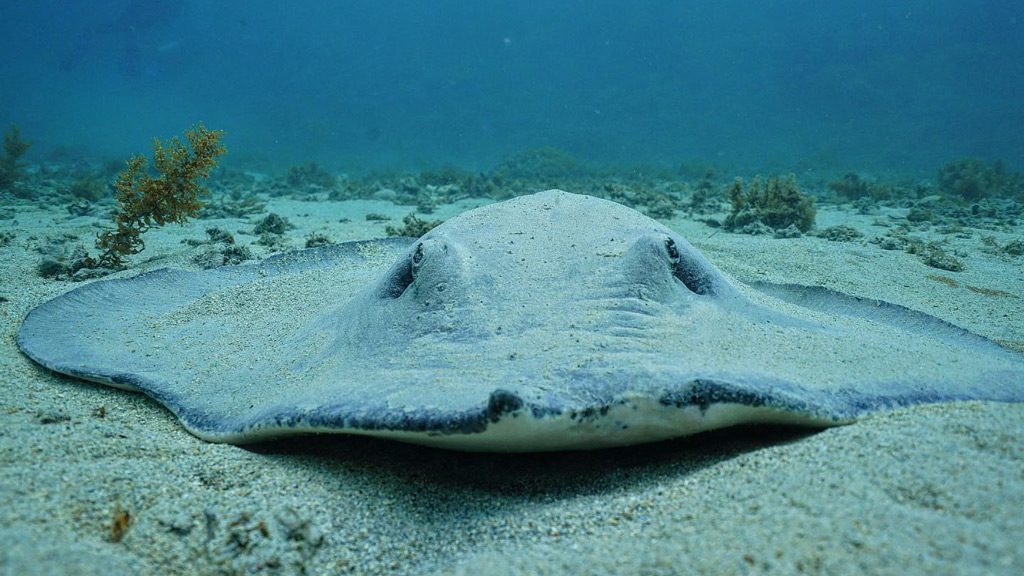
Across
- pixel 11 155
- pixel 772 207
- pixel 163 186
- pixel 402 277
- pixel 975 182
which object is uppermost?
pixel 975 182

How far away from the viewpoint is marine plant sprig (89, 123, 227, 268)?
718 centimetres

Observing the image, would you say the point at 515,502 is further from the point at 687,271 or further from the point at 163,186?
the point at 163,186

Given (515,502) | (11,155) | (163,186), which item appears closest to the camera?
(515,502)

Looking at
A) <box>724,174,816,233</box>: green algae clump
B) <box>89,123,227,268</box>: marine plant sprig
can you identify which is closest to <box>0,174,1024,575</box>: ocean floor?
<box>89,123,227,268</box>: marine plant sprig

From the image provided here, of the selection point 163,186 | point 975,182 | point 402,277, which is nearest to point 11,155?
point 163,186

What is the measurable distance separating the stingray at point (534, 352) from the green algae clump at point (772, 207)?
22.5 feet

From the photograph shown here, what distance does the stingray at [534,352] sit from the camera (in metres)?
2.00

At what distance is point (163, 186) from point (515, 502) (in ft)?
24.5

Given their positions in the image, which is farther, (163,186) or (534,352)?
(163,186)

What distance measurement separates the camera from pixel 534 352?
2219 millimetres

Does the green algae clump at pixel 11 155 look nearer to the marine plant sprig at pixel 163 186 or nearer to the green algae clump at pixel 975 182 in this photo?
the marine plant sprig at pixel 163 186

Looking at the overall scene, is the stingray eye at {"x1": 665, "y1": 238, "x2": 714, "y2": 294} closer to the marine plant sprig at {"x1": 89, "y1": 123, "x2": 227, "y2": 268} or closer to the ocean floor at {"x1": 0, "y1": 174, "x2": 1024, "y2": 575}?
the ocean floor at {"x1": 0, "y1": 174, "x2": 1024, "y2": 575}

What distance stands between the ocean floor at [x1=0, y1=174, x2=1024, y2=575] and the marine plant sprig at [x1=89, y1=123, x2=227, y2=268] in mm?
4932

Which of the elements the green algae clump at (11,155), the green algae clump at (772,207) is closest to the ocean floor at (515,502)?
the green algae clump at (772,207)
